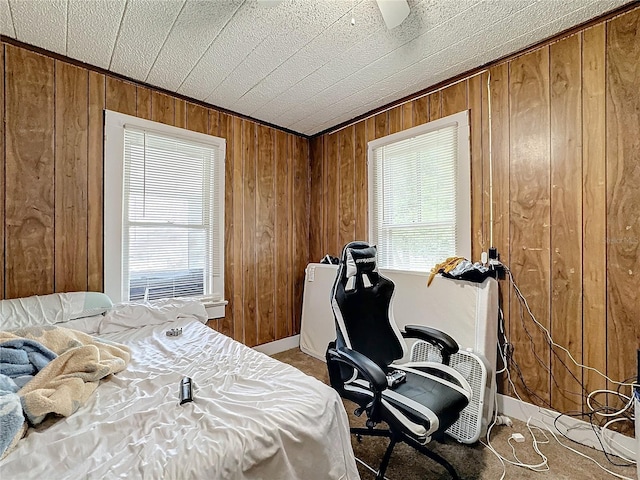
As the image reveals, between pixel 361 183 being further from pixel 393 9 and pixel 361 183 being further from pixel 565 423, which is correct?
pixel 565 423

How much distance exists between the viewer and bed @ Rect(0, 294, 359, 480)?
0.88 m

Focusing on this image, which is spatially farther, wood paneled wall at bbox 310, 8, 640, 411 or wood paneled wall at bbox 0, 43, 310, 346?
wood paneled wall at bbox 0, 43, 310, 346

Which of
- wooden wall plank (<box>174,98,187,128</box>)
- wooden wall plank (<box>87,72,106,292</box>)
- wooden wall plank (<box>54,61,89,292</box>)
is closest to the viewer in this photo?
wooden wall plank (<box>54,61,89,292</box>)

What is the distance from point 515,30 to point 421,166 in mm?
1118

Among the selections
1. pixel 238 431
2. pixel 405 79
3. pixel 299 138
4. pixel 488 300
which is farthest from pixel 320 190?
pixel 238 431

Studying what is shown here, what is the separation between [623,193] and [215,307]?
3228 mm

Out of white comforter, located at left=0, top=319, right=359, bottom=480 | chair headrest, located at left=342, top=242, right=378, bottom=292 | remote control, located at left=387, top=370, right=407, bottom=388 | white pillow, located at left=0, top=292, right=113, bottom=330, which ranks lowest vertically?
remote control, located at left=387, top=370, right=407, bottom=388

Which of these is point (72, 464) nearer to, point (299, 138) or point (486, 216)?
point (486, 216)

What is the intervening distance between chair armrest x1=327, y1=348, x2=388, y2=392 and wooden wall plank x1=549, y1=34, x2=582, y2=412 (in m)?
1.45

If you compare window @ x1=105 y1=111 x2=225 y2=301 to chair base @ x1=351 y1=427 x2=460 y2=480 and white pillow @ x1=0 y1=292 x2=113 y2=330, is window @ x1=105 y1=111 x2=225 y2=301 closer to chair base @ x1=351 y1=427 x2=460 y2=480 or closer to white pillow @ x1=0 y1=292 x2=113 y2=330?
white pillow @ x1=0 y1=292 x2=113 y2=330

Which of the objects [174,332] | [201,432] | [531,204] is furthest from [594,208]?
[174,332]

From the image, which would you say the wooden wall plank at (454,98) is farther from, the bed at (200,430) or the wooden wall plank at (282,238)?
the bed at (200,430)

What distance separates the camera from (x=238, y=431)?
100 centimetres

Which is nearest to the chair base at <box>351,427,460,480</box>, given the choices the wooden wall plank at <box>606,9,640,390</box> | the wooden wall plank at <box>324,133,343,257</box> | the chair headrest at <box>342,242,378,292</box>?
the chair headrest at <box>342,242,378,292</box>
